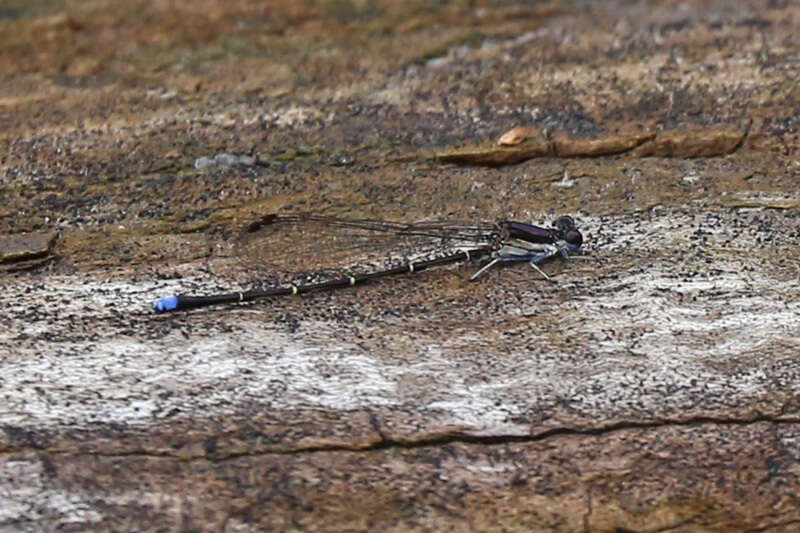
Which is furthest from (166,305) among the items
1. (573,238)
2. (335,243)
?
(573,238)

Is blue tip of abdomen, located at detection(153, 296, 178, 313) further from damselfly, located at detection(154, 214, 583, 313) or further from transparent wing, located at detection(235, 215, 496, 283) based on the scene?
transparent wing, located at detection(235, 215, 496, 283)

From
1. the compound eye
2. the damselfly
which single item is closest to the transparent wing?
the damselfly

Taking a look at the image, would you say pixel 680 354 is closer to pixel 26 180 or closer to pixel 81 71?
pixel 26 180

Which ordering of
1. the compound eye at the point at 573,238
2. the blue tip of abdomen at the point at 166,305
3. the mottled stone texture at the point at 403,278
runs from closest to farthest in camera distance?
the mottled stone texture at the point at 403,278
the blue tip of abdomen at the point at 166,305
the compound eye at the point at 573,238

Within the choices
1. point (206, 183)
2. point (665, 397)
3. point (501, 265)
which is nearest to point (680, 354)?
point (665, 397)

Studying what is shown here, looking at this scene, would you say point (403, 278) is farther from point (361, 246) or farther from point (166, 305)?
point (166, 305)

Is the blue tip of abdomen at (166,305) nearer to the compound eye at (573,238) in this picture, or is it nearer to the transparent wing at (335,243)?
the transparent wing at (335,243)

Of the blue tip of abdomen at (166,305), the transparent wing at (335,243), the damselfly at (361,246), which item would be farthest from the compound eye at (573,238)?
the blue tip of abdomen at (166,305)

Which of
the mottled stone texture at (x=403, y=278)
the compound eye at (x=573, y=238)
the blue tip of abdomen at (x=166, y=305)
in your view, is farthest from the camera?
the compound eye at (x=573, y=238)
